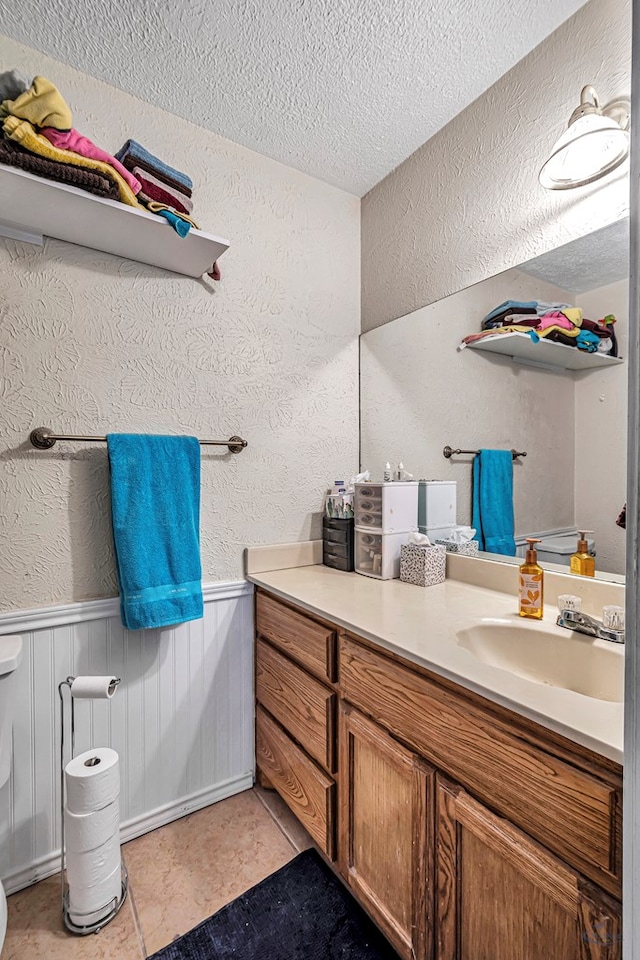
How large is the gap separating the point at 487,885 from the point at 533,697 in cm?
37

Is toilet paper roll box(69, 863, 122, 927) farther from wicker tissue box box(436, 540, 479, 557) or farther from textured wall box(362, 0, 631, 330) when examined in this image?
textured wall box(362, 0, 631, 330)

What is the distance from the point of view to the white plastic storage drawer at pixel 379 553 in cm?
157

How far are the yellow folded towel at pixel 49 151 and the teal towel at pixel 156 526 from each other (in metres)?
0.67

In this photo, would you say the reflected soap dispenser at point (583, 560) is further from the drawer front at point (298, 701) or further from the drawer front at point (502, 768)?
the drawer front at point (298, 701)

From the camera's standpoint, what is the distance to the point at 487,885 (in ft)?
2.64

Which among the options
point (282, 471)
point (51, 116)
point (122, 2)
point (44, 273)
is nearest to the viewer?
point (51, 116)

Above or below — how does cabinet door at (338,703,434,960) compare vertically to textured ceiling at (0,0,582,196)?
below

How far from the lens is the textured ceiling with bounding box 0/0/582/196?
1194 mm

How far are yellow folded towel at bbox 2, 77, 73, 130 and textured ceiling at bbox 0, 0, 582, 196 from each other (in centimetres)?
40

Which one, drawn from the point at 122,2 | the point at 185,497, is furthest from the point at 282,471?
the point at 122,2

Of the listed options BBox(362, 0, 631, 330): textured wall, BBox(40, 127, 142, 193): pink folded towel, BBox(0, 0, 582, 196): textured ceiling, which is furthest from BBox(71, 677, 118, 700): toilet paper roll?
BBox(0, 0, 582, 196): textured ceiling

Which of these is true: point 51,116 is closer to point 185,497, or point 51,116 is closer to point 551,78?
point 185,497

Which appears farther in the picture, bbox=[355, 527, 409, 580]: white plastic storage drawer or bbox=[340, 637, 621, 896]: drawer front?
bbox=[355, 527, 409, 580]: white plastic storage drawer

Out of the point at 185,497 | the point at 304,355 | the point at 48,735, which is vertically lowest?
the point at 48,735
